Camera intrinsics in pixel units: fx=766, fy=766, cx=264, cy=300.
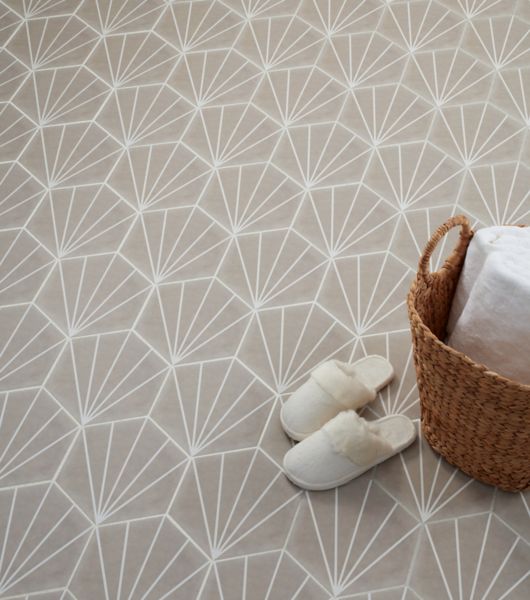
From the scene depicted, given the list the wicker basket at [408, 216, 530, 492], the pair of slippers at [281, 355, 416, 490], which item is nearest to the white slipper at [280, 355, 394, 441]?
the pair of slippers at [281, 355, 416, 490]

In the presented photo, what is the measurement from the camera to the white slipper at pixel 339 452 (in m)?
1.47

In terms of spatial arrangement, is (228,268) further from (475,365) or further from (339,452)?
(475,365)

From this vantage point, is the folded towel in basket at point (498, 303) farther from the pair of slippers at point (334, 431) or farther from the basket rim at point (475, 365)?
the pair of slippers at point (334, 431)

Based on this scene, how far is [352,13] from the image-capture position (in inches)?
91.0

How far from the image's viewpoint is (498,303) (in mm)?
1220

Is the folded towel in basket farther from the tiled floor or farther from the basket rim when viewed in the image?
the tiled floor

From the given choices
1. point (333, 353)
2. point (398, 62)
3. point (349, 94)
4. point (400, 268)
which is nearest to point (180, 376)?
point (333, 353)

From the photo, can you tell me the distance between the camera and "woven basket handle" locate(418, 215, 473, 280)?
1.29 meters

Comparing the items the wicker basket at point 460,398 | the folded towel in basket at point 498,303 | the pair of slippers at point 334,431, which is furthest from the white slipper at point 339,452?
the folded towel in basket at point 498,303

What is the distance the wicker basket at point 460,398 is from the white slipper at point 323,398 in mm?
138

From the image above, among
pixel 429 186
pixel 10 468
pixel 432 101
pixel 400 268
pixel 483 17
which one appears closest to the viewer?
pixel 10 468

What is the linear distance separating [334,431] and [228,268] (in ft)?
1.83

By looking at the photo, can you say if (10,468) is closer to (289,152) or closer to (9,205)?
(9,205)

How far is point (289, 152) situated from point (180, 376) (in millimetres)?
707
